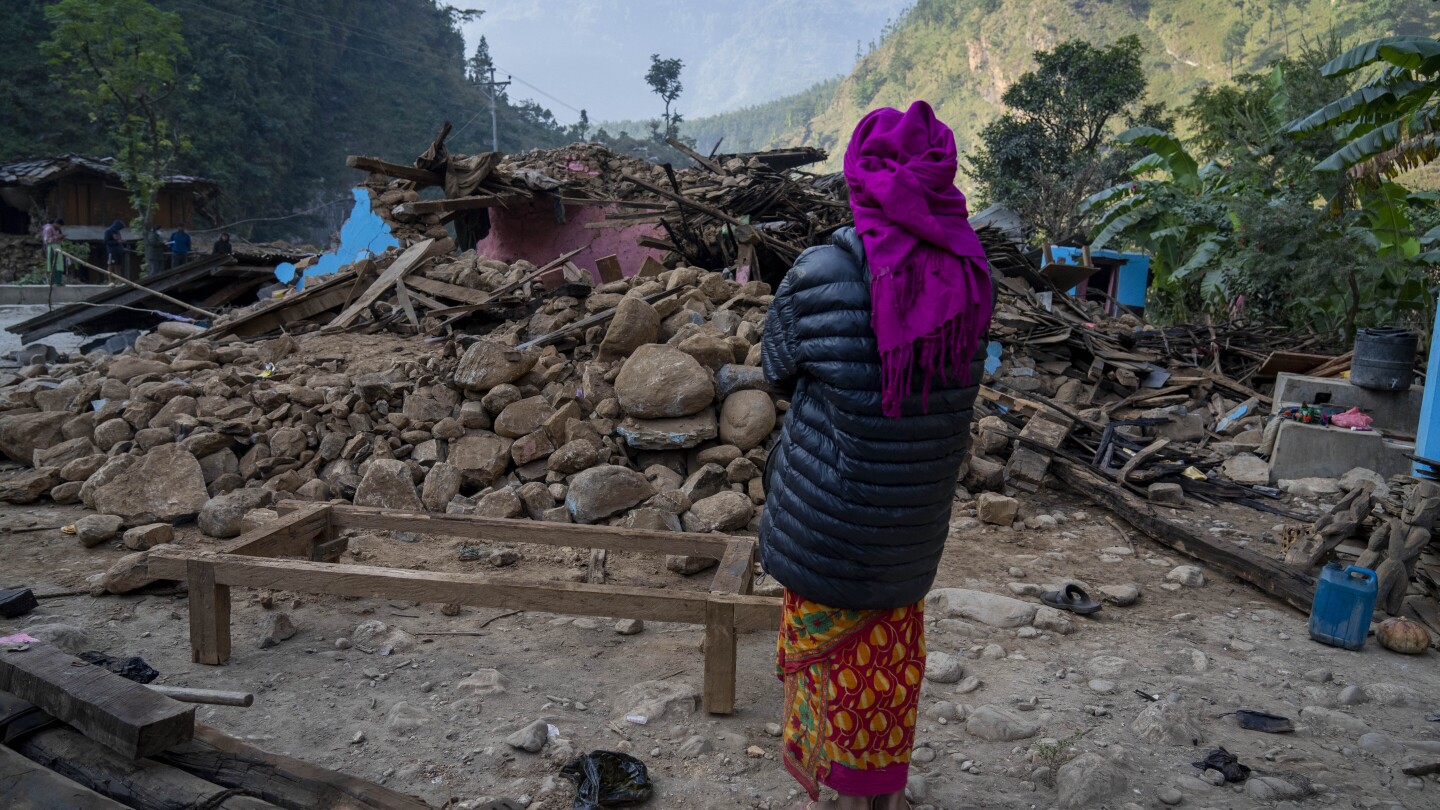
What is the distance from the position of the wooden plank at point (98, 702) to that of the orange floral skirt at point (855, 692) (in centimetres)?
142

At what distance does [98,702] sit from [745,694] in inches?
76.4

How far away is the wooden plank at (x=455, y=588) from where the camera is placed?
3.08 meters

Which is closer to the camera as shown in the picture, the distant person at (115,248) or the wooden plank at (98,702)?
the wooden plank at (98,702)

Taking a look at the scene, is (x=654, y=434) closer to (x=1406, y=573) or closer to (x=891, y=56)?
(x=1406, y=573)

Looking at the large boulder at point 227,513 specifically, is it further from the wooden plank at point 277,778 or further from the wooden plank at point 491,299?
the wooden plank at point 277,778

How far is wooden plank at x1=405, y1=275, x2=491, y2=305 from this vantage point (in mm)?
8305

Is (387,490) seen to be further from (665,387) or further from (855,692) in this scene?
(855,692)

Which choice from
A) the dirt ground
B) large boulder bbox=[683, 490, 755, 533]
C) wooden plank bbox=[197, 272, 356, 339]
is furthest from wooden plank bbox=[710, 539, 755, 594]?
wooden plank bbox=[197, 272, 356, 339]

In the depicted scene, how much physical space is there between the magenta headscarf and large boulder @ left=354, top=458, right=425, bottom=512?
410cm

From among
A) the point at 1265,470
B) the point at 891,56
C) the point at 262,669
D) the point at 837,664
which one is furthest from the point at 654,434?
the point at 891,56

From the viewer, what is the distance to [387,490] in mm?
5316

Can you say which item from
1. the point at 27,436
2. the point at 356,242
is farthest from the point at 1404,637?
the point at 356,242

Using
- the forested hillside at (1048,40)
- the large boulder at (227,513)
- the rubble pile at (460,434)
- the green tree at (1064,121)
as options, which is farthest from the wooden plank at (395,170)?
the forested hillside at (1048,40)

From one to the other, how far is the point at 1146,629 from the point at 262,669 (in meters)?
3.74
